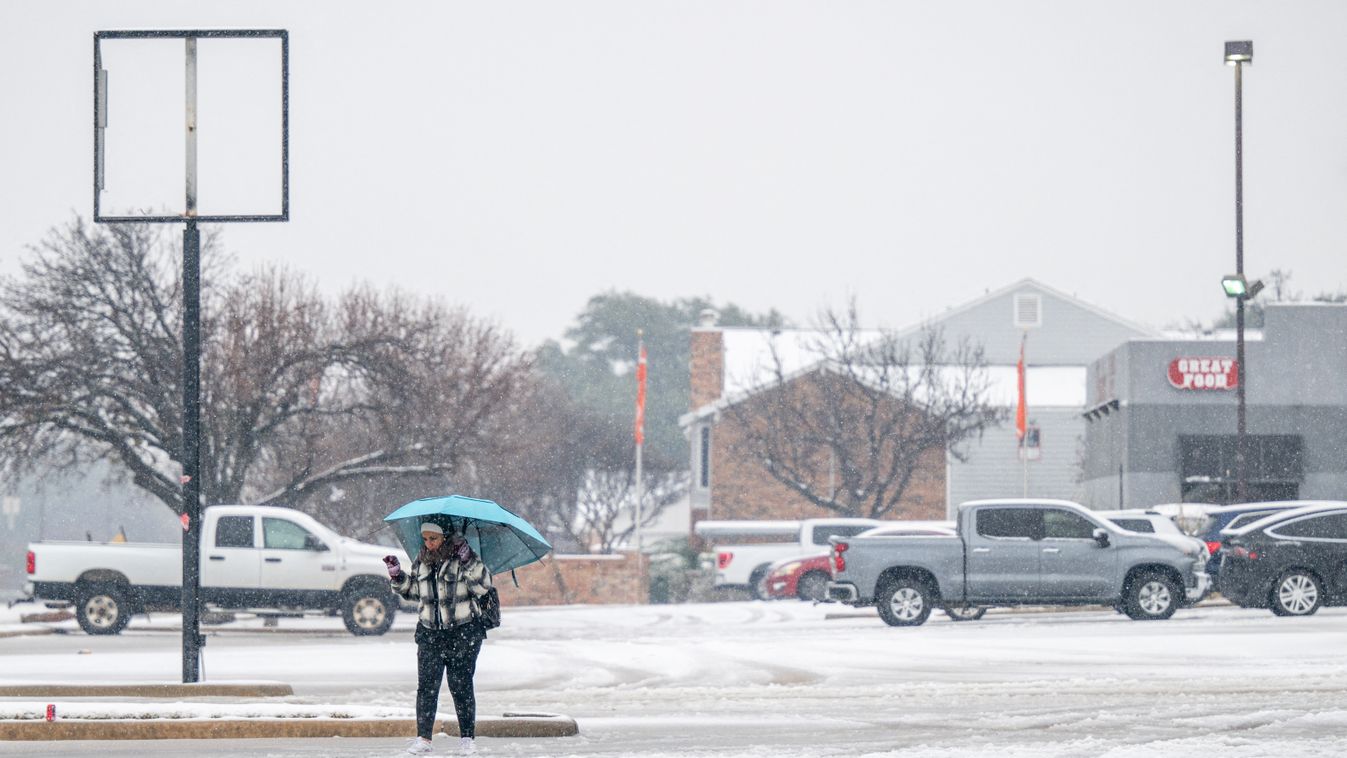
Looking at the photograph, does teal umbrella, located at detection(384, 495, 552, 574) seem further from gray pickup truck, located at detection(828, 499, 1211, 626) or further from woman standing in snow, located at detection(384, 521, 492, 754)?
gray pickup truck, located at detection(828, 499, 1211, 626)

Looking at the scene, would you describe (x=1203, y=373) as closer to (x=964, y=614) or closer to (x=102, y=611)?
(x=964, y=614)

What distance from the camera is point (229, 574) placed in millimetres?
27875

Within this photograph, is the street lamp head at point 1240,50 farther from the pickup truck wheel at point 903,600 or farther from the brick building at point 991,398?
the brick building at point 991,398

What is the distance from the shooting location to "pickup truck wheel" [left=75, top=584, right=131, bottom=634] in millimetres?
27703

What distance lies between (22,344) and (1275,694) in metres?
28.5

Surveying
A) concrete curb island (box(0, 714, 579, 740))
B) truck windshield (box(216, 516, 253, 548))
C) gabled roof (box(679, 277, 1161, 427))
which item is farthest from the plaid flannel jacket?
gabled roof (box(679, 277, 1161, 427))

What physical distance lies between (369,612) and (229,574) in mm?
2182

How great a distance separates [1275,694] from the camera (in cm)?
1620

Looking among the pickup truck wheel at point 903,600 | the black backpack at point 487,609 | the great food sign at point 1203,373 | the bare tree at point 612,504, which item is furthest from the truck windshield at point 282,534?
the bare tree at point 612,504

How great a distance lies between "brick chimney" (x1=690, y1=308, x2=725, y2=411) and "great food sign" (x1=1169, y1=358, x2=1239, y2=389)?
26.7 m

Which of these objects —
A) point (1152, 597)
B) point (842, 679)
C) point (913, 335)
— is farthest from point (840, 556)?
point (913, 335)

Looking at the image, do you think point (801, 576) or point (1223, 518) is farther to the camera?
point (801, 576)

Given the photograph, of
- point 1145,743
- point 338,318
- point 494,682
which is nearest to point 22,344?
point 338,318

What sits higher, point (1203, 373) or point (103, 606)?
point (1203, 373)
